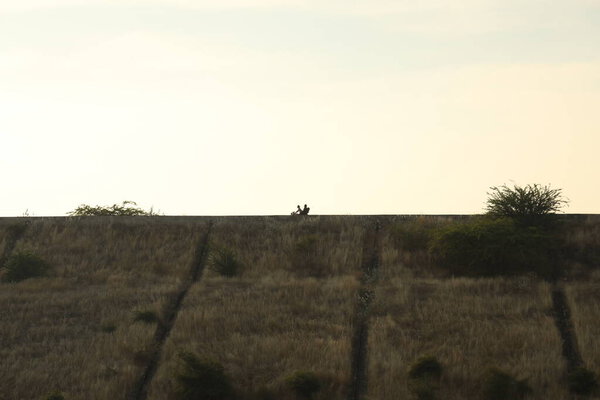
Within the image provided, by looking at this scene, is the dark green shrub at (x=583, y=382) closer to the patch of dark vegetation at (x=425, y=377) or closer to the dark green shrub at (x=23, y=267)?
the patch of dark vegetation at (x=425, y=377)

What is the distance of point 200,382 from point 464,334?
24.1 ft

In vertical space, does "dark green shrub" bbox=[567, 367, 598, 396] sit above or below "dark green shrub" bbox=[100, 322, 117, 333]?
below

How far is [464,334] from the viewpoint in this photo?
1049 inches

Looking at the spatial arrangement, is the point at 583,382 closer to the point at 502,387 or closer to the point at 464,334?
the point at 502,387

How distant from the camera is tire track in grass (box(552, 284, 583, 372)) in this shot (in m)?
25.4

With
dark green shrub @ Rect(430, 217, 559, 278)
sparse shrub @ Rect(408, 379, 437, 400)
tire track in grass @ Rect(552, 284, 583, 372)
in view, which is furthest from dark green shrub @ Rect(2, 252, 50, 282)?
tire track in grass @ Rect(552, 284, 583, 372)

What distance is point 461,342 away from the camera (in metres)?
26.2

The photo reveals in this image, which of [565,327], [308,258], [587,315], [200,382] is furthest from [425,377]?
[308,258]

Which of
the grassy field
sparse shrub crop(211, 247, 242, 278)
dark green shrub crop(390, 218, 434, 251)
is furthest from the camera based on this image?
dark green shrub crop(390, 218, 434, 251)

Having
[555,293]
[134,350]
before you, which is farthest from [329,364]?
[555,293]

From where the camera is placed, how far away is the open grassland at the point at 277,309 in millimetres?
25359

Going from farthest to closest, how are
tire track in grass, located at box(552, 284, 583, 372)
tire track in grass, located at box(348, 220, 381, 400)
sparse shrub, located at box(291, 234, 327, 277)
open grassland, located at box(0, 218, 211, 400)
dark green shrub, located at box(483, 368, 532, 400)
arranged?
sparse shrub, located at box(291, 234, 327, 277)
open grassland, located at box(0, 218, 211, 400)
tire track in grass, located at box(552, 284, 583, 372)
tire track in grass, located at box(348, 220, 381, 400)
dark green shrub, located at box(483, 368, 532, 400)

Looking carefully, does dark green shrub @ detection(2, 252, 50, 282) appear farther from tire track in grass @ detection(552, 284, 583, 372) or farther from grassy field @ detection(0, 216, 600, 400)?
tire track in grass @ detection(552, 284, 583, 372)

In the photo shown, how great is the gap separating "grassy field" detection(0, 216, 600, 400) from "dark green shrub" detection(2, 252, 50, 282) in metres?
0.54
